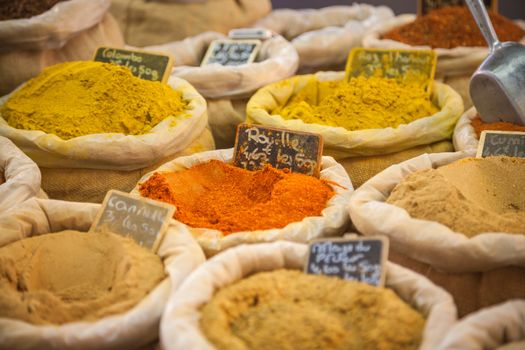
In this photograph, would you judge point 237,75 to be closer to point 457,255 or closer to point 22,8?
point 22,8

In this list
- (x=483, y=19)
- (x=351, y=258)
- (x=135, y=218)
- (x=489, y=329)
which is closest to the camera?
(x=489, y=329)

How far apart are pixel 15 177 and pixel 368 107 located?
43.1 inches

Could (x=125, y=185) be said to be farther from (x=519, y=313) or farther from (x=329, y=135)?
(x=519, y=313)

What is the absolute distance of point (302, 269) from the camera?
47.2 inches

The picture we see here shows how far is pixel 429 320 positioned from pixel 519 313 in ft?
0.52

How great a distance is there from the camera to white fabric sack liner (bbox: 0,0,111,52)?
2.10 meters

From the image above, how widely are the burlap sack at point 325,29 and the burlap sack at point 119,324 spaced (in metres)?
1.61

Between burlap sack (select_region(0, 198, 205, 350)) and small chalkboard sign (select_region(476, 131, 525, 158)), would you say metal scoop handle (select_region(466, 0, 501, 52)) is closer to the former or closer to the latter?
small chalkboard sign (select_region(476, 131, 525, 158))

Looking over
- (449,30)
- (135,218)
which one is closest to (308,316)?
(135,218)

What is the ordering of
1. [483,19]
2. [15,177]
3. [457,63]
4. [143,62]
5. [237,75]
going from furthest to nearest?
1. [457,63]
2. [237,75]
3. [143,62]
4. [483,19]
5. [15,177]

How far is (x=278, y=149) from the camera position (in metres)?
1.70

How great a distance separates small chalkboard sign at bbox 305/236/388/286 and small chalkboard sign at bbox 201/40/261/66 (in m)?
1.44

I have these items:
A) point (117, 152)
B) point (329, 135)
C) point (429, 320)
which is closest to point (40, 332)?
point (429, 320)

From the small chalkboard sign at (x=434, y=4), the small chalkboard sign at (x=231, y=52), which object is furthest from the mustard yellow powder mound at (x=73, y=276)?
the small chalkboard sign at (x=434, y=4)
